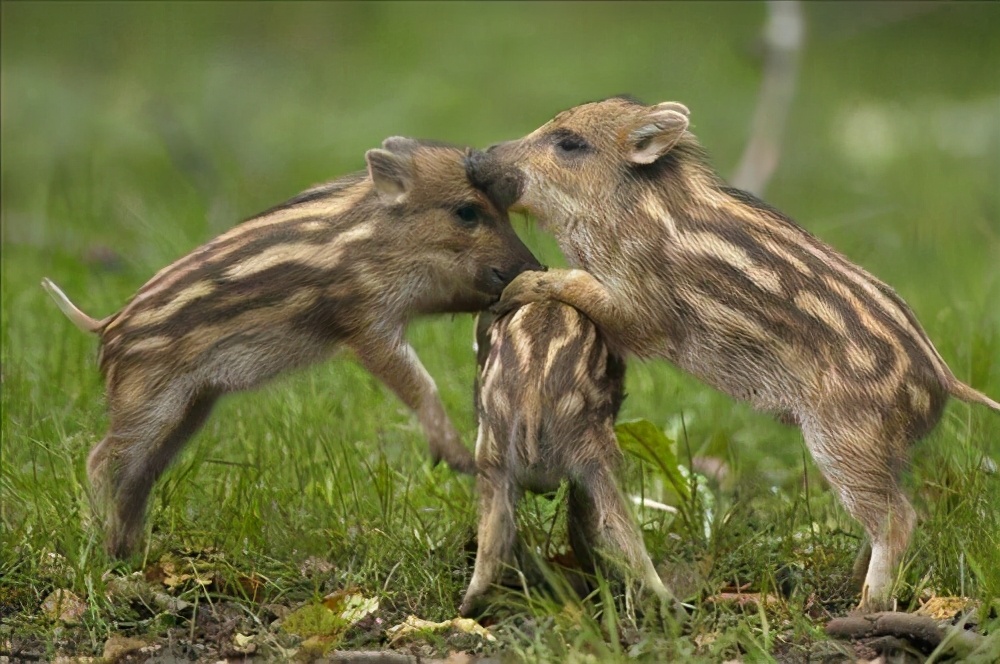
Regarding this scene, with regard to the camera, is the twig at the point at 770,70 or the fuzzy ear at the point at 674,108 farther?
the twig at the point at 770,70

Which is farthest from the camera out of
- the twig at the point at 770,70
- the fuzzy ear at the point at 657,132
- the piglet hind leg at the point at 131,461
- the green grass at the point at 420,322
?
the twig at the point at 770,70

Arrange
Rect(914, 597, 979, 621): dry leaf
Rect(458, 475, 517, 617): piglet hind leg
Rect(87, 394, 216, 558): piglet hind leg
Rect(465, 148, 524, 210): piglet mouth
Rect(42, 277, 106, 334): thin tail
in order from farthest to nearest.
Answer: Rect(465, 148, 524, 210): piglet mouth < Rect(42, 277, 106, 334): thin tail < Rect(87, 394, 216, 558): piglet hind leg < Rect(458, 475, 517, 617): piglet hind leg < Rect(914, 597, 979, 621): dry leaf

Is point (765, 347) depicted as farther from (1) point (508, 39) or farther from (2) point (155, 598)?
(1) point (508, 39)

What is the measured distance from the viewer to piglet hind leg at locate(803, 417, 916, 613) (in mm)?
4414

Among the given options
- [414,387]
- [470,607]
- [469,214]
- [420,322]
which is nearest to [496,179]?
[469,214]

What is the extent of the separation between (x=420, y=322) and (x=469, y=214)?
0.42m

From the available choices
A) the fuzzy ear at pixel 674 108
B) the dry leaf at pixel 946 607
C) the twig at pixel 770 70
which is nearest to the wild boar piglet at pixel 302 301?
the fuzzy ear at pixel 674 108

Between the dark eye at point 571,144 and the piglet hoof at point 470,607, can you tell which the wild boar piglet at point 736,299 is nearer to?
the dark eye at point 571,144

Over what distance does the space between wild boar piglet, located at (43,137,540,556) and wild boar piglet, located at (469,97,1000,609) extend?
0.75ft

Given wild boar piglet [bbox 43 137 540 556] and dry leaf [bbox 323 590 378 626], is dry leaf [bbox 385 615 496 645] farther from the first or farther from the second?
wild boar piglet [bbox 43 137 540 556]

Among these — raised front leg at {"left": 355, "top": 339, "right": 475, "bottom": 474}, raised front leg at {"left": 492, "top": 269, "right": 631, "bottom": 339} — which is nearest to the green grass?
raised front leg at {"left": 355, "top": 339, "right": 475, "bottom": 474}

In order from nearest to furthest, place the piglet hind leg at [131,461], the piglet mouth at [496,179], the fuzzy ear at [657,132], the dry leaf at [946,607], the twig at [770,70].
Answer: the dry leaf at [946,607]
the piglet hind leg at [131,461]
the fuzzy ear at [657,132]
the piglet mouth at [496,179]
the twig at [770,70]

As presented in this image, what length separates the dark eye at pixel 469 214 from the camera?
5.17 m

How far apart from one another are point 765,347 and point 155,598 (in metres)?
2.02
